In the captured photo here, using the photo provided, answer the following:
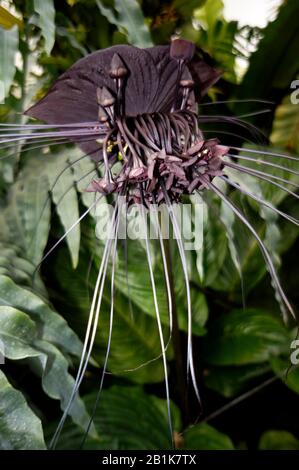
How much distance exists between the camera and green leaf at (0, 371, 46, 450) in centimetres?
47

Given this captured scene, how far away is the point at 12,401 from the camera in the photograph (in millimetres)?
470

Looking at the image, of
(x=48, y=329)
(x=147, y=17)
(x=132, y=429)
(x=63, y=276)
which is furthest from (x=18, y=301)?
(x=147, y=17)

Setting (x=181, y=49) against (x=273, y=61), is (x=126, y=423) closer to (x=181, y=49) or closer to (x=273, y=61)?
(x=181, y=49)

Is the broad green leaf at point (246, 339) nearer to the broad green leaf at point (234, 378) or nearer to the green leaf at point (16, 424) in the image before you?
the broad green leaf at point (234, 378)

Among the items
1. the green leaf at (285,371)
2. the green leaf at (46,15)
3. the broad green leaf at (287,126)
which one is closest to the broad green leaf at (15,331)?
the green leaf at (46,15)

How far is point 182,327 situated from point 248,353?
0.48 ft

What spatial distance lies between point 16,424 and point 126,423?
48 cm

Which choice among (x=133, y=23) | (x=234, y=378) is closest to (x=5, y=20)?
(x=133, y=23)

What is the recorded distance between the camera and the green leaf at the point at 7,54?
2.12 ft

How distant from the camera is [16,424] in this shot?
0.47 meters

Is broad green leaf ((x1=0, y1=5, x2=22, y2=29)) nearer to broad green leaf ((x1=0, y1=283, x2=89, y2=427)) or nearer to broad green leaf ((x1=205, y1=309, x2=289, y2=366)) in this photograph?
broad green leaf ((x1=0, y1=283, x2=89, y2=427))

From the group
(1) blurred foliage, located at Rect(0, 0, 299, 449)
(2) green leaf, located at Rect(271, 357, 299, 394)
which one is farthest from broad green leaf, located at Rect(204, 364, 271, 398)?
(2) green leaf, located at Rect(271, 357, 299, 394)

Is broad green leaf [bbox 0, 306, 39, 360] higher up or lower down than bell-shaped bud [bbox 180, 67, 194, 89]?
lower down
